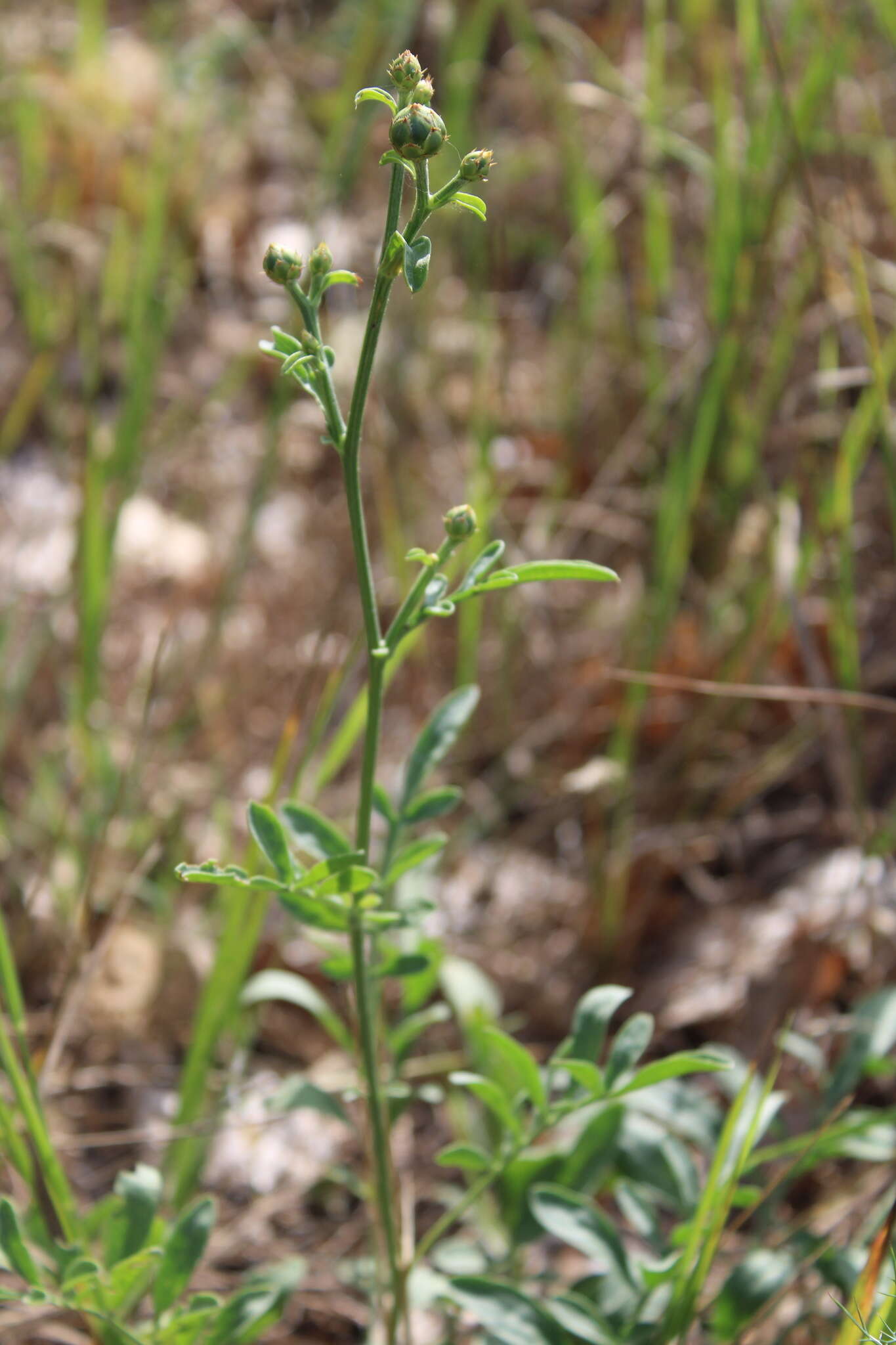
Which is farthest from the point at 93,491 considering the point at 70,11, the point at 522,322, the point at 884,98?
the point at 70,11

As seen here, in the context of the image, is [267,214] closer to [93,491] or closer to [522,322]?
[522,322]

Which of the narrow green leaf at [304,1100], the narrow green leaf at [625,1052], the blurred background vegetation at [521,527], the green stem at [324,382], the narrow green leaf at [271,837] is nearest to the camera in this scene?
the green stem at [324,382]

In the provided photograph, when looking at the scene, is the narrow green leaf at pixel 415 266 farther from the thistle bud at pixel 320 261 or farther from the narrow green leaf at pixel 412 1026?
the narrow green leaf at pixel 412 1026

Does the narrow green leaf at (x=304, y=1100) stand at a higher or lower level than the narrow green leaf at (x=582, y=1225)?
lower

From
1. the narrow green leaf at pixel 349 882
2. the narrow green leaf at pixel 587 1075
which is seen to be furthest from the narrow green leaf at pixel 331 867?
the narrow green leaf at pixel 587 1075

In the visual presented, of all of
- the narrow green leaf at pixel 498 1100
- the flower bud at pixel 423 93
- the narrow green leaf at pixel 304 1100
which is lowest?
the narrow green leaf at pixel 304 1100

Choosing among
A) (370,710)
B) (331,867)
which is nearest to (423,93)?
(370,710)

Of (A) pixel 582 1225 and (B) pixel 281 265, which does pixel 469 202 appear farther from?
(A) pixel 582 1225
